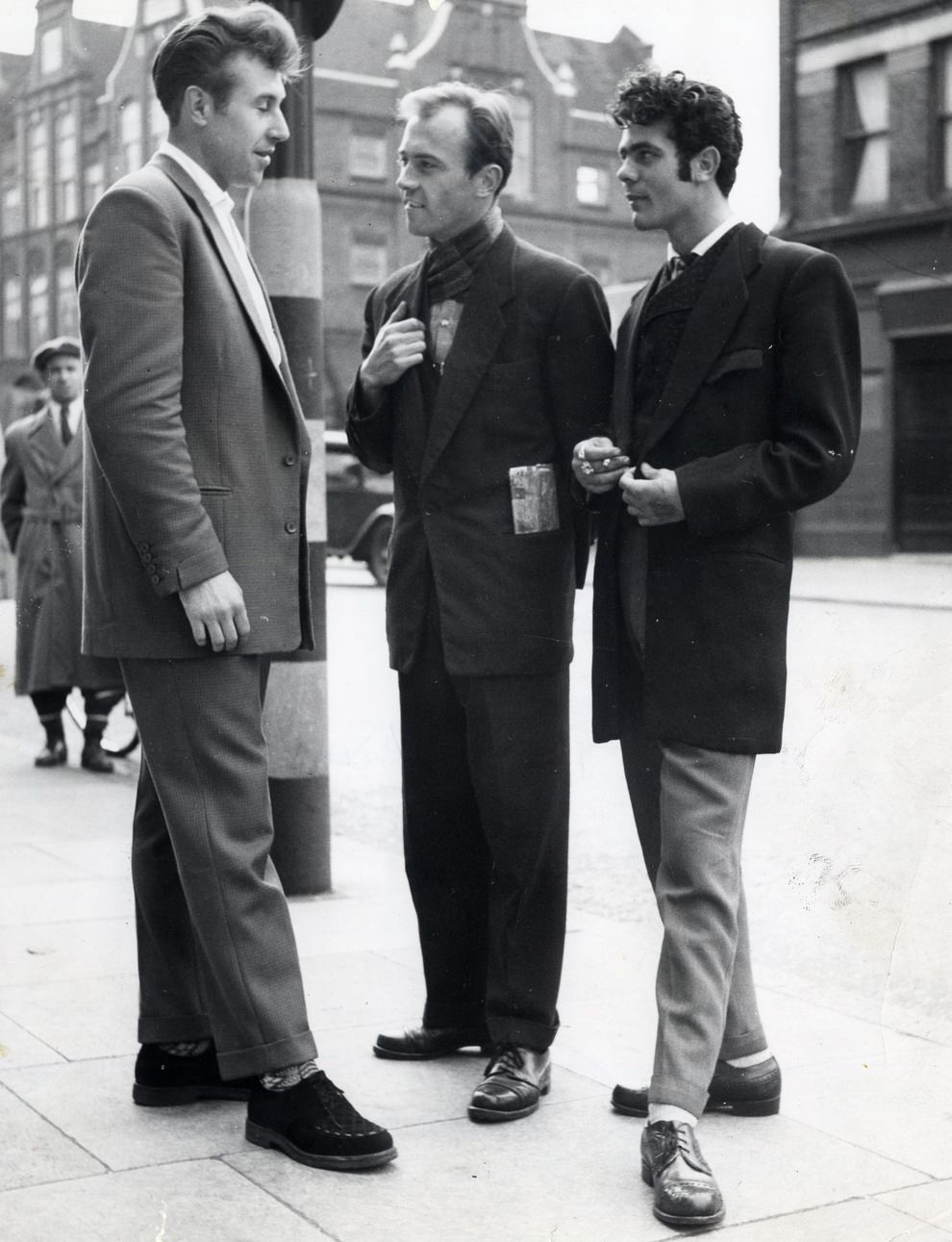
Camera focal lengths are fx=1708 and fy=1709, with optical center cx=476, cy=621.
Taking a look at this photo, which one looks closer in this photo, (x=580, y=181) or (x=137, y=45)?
(x=137, y=45)

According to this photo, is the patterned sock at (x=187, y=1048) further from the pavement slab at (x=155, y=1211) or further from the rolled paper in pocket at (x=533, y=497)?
the rolled paper in pocket at (x=533, y=497)

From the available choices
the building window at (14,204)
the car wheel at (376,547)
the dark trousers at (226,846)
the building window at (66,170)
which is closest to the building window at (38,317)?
the building window at (14,204)

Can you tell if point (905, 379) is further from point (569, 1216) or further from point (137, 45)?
point (569, 1216)

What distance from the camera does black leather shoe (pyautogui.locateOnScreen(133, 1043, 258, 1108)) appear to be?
3.28 m

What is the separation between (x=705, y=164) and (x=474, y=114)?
0.58m

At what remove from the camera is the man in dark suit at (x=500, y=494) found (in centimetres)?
339

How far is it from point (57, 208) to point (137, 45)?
3550 mm

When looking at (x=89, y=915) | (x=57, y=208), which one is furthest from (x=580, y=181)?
(x=89, y=915)

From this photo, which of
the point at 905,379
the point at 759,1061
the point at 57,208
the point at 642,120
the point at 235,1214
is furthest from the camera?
the point at 57,208

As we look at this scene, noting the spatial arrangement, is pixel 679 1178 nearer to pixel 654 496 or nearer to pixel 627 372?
pixel 654 496

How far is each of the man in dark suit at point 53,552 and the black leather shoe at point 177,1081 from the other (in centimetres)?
482

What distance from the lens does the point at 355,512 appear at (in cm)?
2027

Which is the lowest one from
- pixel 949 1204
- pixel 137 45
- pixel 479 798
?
pixel 949 1204

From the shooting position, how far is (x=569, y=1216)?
8.93ft
